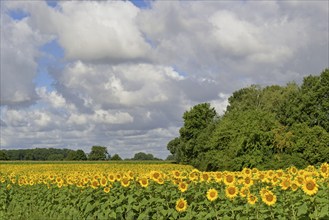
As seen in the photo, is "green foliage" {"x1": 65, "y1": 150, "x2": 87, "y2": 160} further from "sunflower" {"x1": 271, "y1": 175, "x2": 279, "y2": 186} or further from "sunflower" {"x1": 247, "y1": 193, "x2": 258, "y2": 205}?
"sunflower" {"x1": 247, "y1": 193, "x2": 258, "y2": 205}

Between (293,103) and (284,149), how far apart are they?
40.9ft

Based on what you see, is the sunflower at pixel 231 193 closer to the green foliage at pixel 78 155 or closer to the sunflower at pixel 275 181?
the sunflower at pixel 275 181

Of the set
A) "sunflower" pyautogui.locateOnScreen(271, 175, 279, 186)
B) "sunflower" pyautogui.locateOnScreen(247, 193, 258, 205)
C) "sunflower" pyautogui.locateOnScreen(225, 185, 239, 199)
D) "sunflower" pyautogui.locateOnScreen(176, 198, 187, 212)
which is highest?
"sunflower" pyautogui.locateOnScreen(271, 175, 279, 186)

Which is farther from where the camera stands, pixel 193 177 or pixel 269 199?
pixel 193 177

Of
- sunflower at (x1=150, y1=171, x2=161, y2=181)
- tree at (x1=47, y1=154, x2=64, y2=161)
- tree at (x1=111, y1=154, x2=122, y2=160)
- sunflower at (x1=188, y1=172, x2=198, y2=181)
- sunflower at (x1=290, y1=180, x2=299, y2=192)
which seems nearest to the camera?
sunflower at (x1=290, y1=180, x2=299, y2=192)

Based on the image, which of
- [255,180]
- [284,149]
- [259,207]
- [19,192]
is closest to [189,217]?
[259,207]

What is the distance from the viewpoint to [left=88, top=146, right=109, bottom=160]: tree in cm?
11325

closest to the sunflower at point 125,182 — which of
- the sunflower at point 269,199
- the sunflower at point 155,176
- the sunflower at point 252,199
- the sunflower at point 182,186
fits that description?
the sunflower at point 155,176

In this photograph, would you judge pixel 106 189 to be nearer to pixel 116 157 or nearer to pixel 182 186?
pixel 182 186

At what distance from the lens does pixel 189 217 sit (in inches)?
378

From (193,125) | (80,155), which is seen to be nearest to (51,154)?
(80,155)

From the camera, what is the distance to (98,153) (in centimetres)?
11381

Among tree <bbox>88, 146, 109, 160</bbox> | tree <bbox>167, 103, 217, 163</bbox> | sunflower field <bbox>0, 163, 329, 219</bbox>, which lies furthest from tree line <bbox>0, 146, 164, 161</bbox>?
sunflower field <bbox>0, 163, 329, 219</bbox>

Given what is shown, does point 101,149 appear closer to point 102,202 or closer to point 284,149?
point 284,149
